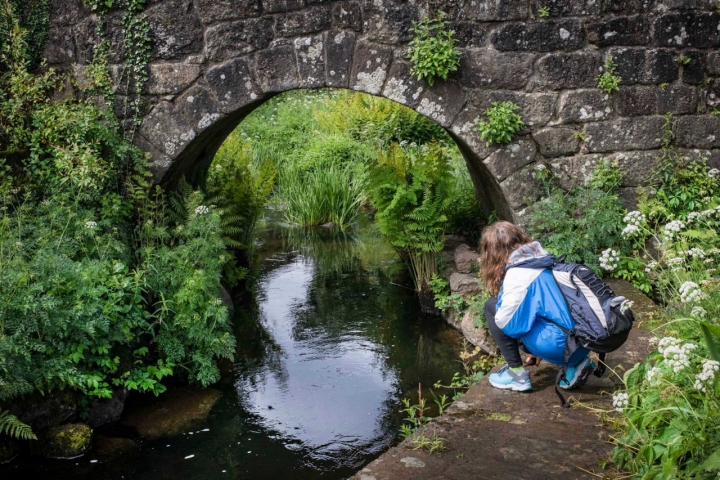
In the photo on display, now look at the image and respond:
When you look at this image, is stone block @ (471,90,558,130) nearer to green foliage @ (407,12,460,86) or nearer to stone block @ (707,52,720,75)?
green foliage @ (407,12,460,86)

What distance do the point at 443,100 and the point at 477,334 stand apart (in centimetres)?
191

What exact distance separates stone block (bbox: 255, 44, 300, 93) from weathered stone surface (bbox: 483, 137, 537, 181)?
1640 mm

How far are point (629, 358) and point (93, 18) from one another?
4.61m

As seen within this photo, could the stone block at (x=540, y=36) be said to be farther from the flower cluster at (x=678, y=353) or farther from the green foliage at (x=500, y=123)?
the flower cluster at (x=678, y=353)

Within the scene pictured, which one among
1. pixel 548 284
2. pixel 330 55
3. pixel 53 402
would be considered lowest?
pixel 53 402

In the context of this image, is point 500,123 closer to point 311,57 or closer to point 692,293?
point 311,57

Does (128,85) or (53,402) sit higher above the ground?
(128,85)

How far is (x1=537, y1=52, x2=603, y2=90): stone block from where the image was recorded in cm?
538

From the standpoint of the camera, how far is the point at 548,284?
3721 millimetres

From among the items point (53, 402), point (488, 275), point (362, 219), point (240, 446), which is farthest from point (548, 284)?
point (362, 219)

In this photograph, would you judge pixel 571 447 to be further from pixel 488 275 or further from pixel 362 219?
pixel 362 219

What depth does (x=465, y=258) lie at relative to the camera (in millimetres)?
6797

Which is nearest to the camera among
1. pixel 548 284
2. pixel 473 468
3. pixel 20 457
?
pixel 473 468

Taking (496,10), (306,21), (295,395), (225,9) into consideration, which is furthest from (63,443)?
(496,10)
